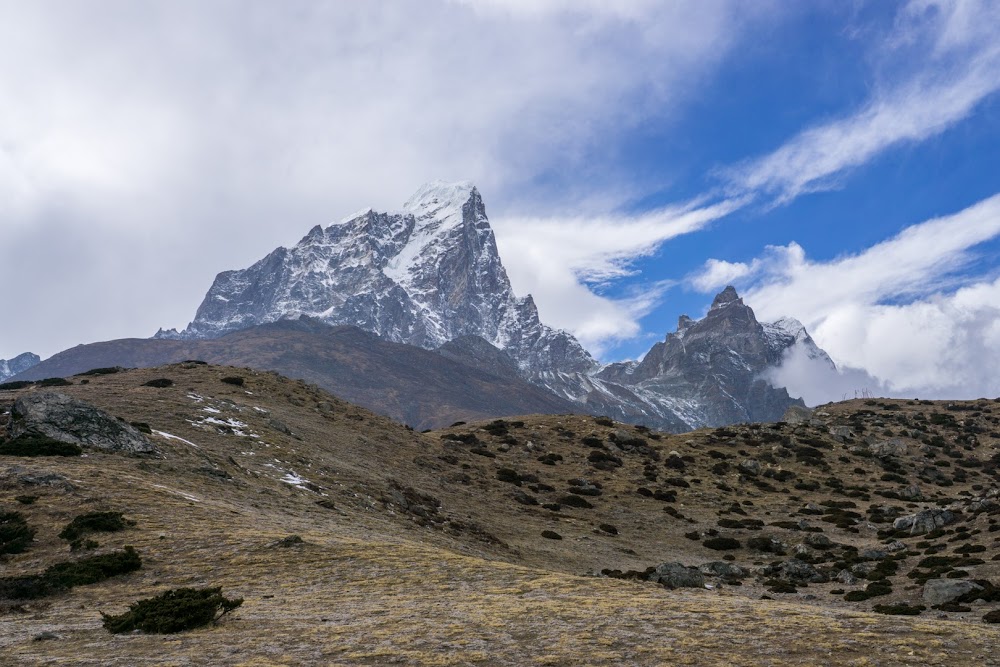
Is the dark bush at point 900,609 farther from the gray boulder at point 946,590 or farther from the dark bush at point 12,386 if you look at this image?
the dark bush at point 12,386

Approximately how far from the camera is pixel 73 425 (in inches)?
1335

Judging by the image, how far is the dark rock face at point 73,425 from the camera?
33156 millimetres

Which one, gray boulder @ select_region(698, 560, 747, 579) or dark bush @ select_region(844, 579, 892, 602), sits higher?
dark bush @ select_region(844, 579, 892, 602)

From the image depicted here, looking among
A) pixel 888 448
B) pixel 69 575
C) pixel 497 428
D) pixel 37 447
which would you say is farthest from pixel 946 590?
pixel 888 448

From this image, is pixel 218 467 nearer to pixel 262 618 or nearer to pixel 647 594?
pixel 262 618

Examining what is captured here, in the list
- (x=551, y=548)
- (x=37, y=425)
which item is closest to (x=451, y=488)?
(x=551, y=548)

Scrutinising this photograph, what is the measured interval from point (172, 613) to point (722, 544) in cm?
4211

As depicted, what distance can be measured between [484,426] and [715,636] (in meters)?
66.5

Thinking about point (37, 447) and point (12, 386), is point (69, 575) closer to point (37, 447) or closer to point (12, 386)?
point (37, 447)

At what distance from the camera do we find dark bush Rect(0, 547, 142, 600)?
19453 millimetres

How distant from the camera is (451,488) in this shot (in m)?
49.8

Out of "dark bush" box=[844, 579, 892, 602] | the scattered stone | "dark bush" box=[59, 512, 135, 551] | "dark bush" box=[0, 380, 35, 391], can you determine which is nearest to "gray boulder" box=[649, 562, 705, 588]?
"dark bush" box=[844, 579, 892, 602]

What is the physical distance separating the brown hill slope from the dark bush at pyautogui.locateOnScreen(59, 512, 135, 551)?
1.36 ft

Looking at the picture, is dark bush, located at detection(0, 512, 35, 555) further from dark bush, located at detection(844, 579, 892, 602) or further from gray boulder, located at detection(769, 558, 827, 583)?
gray boulder, located at detection(769, 558, 827, 583)
